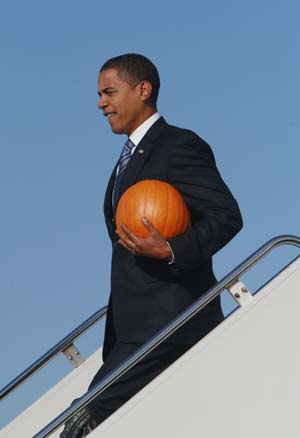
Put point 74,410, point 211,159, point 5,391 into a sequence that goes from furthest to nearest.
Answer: point 5,391, point 211,159, point 74,410

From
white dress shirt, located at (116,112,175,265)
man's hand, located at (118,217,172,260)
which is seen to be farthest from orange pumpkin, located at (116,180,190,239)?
white dress shirt, located at (116,112,175,265)

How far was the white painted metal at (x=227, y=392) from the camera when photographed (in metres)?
5.68

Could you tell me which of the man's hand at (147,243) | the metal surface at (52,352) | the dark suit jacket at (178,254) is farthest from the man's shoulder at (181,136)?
the metal surface at (52,352)

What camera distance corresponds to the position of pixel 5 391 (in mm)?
7363

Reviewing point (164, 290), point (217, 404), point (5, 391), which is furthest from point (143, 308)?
point (5, 391)

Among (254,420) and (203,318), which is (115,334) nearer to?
(203,318)

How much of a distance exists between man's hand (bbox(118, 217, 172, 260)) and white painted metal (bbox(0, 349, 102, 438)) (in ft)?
7.01

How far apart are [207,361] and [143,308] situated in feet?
1.40

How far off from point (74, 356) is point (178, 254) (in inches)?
84.2

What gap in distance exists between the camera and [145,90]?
6168 millimetres

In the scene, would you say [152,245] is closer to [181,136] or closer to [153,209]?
[153,209]

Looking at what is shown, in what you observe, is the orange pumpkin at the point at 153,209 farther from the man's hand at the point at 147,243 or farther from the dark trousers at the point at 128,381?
the dark trousers at the point at 128,381

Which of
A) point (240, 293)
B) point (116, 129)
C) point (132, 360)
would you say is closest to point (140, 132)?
point (116, 129)

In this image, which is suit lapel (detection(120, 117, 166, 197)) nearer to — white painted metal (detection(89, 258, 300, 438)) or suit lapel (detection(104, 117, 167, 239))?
suit lapel (detection(104, 117, 167, 239))
